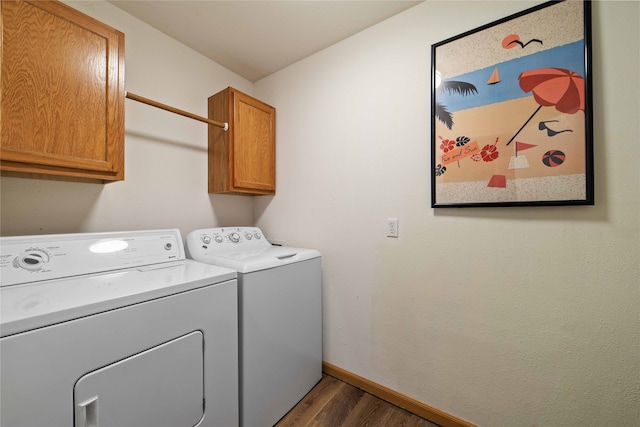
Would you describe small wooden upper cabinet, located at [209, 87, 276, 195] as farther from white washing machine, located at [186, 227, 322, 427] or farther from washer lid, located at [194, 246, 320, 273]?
washer lid, located at [194, 246, 320, 273]

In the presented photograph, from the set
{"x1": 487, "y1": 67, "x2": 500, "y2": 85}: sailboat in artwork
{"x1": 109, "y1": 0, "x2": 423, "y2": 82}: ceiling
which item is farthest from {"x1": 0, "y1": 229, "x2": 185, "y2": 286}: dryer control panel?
{"x1": 487, "y1": 67, "x2": 500, "y2": 85}: sailboat in artwork

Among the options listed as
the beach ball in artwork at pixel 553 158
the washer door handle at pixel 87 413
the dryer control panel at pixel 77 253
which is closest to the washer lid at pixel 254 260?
the dryer control panel at pixel 77 253

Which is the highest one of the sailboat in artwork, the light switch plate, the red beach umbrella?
the sailboat in artwork

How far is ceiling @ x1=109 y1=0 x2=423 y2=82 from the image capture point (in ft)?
4.78

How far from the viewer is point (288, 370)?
4.85ft

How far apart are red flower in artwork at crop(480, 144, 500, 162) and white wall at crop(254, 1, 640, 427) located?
26 centimetres

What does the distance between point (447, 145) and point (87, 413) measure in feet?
6.05

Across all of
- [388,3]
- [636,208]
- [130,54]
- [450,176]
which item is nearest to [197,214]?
[130,54]

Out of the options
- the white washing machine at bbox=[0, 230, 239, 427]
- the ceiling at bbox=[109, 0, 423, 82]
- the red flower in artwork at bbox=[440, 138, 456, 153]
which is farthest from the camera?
the ceiling at bbox=[109, 0, 423, 82]

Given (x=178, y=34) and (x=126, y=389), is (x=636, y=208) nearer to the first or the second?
(x=126, y=389)

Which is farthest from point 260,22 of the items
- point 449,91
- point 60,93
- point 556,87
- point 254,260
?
point 556,87

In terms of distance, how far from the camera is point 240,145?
72.9 inches

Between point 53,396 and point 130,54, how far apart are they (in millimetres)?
1796

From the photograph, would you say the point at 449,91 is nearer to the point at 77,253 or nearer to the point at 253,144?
the point at 253,144
